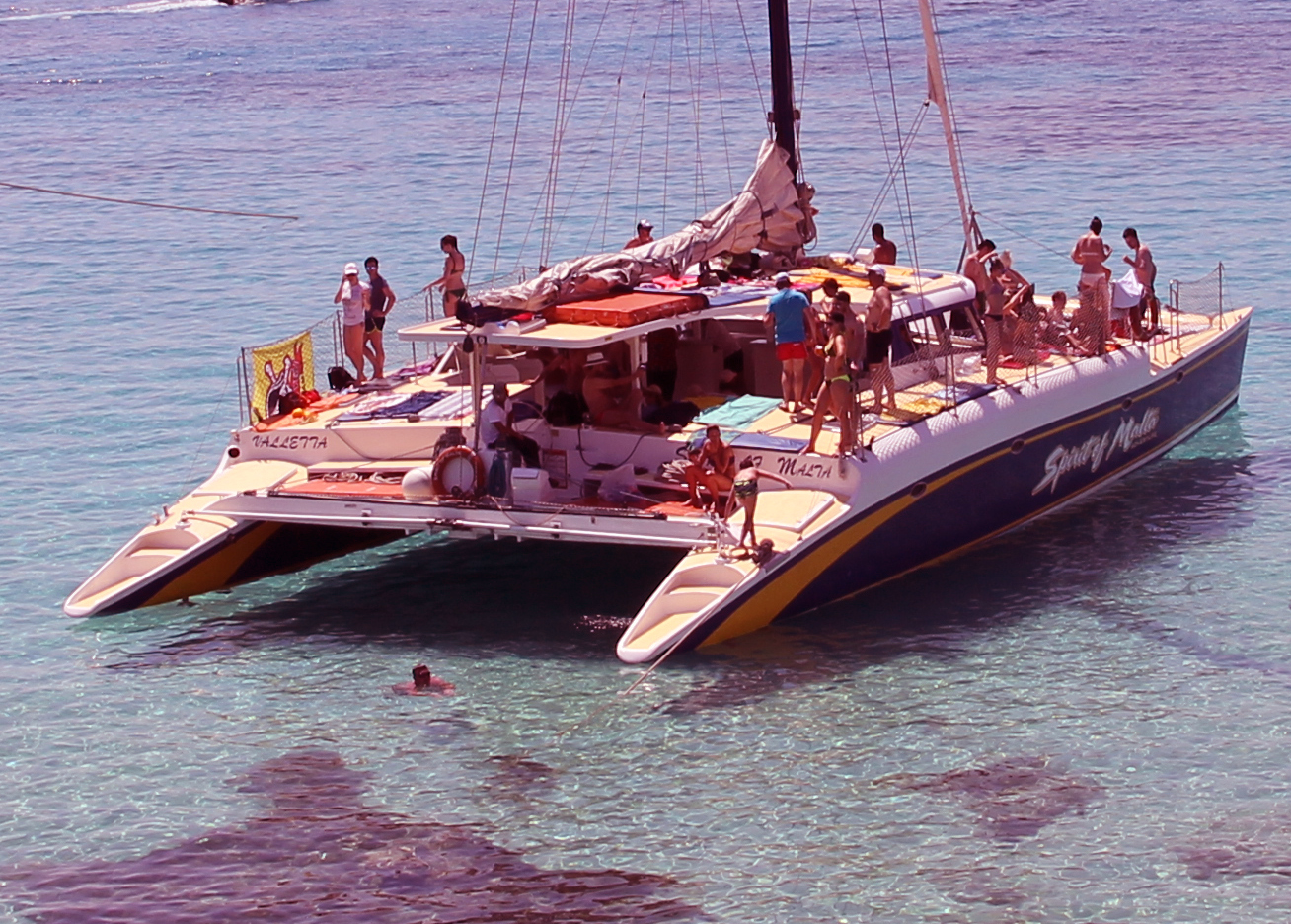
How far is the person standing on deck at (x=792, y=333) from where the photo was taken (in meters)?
19.3

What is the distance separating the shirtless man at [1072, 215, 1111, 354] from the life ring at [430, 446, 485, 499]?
7.72m

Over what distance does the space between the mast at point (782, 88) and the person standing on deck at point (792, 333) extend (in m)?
3.72

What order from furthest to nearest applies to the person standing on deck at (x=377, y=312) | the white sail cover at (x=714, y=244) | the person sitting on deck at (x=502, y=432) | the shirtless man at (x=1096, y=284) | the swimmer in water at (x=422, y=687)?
the person standing on deck at (x=377, y=312)
the shirtless man at (x=1096, y=284)
the white sail cover at (x=714, y=244)
the person sitting on deck at (x=502, y=432)
the swimmer in water at (x=422, y=687)

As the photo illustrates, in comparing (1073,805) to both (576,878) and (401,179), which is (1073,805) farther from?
(401,179)

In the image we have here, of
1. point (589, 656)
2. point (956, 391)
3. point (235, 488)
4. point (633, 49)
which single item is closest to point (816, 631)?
point (589, 656)

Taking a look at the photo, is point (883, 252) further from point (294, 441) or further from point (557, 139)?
point (294, 441)

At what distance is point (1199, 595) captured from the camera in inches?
736

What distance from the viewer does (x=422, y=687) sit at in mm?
16609

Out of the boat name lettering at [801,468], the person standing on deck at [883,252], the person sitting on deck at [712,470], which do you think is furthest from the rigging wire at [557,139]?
the person standing on deck at [883,252]

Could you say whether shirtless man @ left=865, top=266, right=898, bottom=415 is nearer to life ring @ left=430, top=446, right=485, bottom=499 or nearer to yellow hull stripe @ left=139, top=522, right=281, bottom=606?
life ring @ left=430, top=446, right=485, bottom=499

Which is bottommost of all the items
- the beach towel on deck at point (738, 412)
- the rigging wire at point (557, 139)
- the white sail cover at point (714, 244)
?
the beach towel on deck at point (738, 412)

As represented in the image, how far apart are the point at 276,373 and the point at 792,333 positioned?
5915 mm

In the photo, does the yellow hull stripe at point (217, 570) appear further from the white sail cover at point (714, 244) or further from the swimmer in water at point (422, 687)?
the white sail cover at point (714, 244)

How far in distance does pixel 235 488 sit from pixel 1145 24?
211 feet
